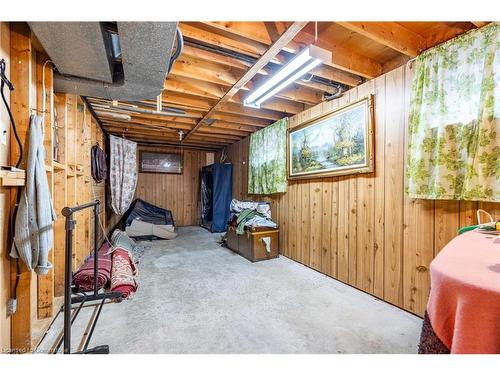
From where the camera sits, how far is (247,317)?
200cm

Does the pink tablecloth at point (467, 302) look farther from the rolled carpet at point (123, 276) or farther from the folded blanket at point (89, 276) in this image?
the folded blanket at point (89, 276)

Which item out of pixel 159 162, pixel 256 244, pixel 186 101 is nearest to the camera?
pixel 186 101

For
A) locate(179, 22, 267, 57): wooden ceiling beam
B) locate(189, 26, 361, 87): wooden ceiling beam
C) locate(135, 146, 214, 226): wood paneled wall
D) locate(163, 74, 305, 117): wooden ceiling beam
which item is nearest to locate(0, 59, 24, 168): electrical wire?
locate(179, 22, 267, 57): wooden ceiling beam

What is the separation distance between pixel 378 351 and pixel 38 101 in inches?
121

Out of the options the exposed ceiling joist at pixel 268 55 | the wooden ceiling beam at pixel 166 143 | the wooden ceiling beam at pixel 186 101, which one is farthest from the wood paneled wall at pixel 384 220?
the wooden ceiling beam at pixel 166 143

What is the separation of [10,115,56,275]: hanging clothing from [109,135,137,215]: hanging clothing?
3.50 meters

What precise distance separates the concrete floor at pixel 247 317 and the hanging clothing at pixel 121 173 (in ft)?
Result: 7.76

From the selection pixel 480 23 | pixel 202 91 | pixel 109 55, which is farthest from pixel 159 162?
pixel 480 23

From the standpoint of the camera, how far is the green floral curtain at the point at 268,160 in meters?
3.85

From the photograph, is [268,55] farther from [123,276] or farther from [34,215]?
[123,276]

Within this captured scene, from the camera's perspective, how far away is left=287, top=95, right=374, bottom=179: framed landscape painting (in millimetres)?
2465

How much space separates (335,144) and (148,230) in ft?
13.4

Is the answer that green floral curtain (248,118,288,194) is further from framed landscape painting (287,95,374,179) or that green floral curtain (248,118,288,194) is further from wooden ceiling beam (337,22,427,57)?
wooden ceiling beam (337,22,427,57)
